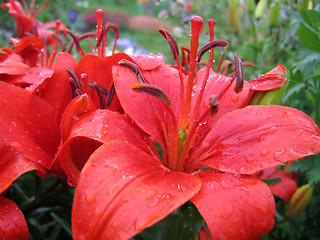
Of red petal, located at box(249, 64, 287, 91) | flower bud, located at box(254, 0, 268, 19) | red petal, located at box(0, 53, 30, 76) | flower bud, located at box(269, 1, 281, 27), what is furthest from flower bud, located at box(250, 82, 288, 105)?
flower bud, located at box(254, 0, 268, 19)

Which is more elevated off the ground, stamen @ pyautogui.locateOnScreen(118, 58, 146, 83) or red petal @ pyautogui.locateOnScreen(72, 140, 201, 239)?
stamen @ pyautogui.locateOnScreen(118, 58, 146, 83)

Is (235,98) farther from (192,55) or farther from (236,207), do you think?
(236,207)

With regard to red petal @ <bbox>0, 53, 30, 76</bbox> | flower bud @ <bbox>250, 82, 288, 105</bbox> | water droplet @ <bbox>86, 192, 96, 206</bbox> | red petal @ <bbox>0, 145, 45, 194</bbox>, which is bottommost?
red petal @ <bbox>0, 145, 45, 194</bbox>

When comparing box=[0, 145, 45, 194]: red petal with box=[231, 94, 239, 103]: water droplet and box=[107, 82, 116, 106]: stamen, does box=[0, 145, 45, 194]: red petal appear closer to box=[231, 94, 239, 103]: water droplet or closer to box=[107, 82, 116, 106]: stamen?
box=[107, 82, 116, 106]: stamen

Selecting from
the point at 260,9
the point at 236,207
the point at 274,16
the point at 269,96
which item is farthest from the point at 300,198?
the point at 260,9

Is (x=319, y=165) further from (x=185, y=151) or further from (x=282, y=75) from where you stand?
(x=185, y=151)

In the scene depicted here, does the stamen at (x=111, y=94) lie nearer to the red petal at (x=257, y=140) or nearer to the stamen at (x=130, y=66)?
the stamen at (x=130, y=66)

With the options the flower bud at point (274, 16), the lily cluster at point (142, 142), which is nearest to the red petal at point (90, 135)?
the lily cluster at point (142, 142)
